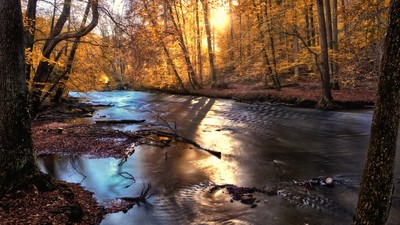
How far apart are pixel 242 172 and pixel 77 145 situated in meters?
6.80

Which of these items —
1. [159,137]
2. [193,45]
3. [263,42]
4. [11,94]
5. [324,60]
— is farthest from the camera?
[193,45]

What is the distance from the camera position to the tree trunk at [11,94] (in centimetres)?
533

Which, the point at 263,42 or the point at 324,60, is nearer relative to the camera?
the point at 324,60

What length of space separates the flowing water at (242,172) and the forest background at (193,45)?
314 centimetres

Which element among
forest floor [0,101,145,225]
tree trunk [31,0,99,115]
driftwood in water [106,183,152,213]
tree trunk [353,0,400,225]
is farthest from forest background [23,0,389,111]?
driftwood in water [106,183,152,213]

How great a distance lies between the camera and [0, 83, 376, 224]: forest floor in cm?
524

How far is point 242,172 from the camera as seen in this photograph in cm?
906

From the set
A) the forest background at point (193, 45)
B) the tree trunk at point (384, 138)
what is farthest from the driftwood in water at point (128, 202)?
the forest background at point (193, 45)

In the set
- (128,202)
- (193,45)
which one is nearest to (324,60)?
(128,202)

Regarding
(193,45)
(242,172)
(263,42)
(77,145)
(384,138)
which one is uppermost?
(193,45)

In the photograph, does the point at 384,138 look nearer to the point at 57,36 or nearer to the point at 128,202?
the point at 128,202

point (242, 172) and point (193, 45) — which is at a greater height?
point (193, 45)

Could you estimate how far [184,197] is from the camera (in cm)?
745

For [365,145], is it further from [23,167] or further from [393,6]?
[23,167]
